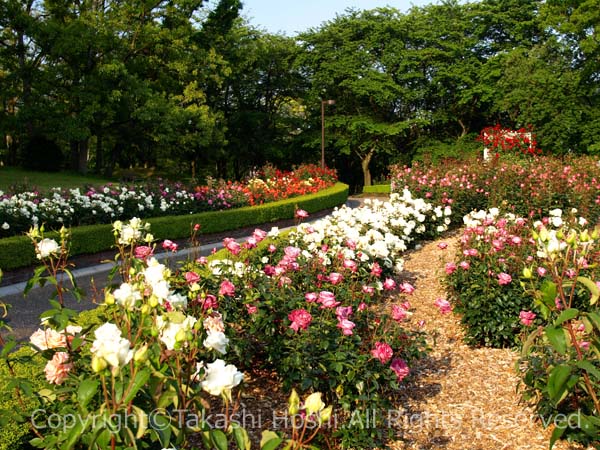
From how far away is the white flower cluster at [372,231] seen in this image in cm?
535

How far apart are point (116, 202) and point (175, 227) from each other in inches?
47.1

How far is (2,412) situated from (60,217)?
7576mm

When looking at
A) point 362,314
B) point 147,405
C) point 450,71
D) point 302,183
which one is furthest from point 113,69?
point 147,405

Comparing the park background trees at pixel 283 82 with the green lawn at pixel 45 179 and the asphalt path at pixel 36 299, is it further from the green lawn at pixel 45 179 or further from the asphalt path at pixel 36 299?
the asphalt path at pixel 36 299

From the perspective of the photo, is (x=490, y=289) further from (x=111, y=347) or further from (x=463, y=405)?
(x=111, y=347)

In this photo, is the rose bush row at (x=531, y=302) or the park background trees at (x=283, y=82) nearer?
the rose bush row at (x=531, y=302)

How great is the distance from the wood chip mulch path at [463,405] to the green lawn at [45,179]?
15.2 metres

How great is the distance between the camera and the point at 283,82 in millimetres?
27953

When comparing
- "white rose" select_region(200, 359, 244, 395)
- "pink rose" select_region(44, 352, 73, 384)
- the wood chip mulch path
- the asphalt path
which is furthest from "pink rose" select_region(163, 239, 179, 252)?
"white rose" select_region(200, 359, 244, 395)

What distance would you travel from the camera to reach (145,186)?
11305 mm

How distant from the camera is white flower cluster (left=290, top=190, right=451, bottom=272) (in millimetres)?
5352

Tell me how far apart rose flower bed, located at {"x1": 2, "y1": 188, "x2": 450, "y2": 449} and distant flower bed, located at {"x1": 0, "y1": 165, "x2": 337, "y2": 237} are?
194 inches

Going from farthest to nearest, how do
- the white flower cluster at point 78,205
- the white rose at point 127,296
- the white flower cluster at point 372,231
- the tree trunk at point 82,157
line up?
1. the tree trunk at point 82,157
2. the white flower cluster at point 78,205
3. the white flower cluster at point 372,231
4. the white rose at point 127,296

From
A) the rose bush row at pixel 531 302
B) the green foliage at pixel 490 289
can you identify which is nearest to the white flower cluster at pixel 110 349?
the rose bush row at pixel 531 302
